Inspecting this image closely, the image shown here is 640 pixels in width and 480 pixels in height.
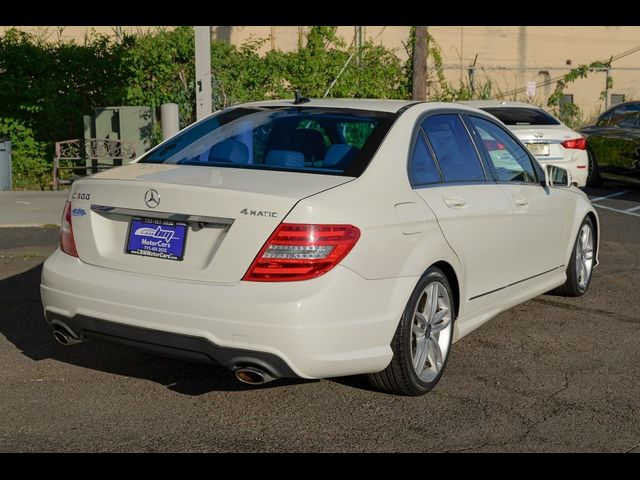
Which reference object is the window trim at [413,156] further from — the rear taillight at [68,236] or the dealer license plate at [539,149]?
the dealer license plate at [539,149]

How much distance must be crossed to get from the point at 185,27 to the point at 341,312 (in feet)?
38.8

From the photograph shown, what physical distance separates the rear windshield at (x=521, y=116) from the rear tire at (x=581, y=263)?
6002 millimetres

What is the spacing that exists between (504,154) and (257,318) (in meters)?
2.73

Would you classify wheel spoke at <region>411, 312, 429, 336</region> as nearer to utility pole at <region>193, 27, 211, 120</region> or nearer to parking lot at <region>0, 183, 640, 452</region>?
parking lot at <region>0, 183, 640, 452</region>

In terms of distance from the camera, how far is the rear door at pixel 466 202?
5.16m

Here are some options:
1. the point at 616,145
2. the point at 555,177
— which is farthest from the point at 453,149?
the point at 616,145

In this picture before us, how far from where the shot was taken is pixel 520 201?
241 inches

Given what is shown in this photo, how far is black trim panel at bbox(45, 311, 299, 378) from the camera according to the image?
4.30m

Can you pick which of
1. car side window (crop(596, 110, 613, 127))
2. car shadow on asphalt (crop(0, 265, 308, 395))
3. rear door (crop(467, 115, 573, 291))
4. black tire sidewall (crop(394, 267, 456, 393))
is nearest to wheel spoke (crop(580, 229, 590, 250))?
rear door (crop(467, 115, 573, 291))

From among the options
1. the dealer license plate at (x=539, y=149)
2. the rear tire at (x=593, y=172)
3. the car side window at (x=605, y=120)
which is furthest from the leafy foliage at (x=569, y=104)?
the dealer license plate at (x=539, y=149)

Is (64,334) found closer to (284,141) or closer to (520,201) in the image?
(284,141)

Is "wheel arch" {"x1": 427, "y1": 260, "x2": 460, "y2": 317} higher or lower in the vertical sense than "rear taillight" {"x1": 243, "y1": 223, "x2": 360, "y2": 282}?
lower

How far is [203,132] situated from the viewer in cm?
562

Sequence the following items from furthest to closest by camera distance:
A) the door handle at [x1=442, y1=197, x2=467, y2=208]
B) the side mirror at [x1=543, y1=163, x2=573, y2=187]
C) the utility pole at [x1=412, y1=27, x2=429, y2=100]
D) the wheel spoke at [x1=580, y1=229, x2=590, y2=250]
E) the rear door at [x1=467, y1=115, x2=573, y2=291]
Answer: the utility pole at [x1=412, y1=27, x2=429, y2=100], the wheel spoke at [x1=580, y1=229, x2=590, y2=250], the side mirror at [x1=543, y1=163, x2=573, y2=187], the rear door at [x1=467, y1=115, x2=573, y2=291], the door handle at [x1=442, y1=197, x2=467, y2=208]
